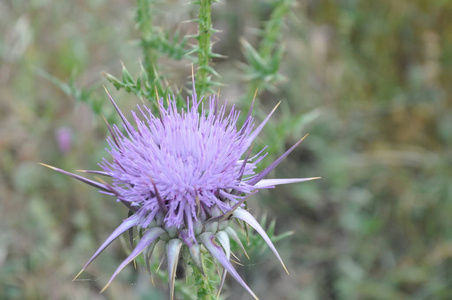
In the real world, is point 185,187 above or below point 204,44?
below

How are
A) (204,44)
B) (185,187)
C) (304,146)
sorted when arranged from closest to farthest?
(185,187)
(204,44)
(304,146)

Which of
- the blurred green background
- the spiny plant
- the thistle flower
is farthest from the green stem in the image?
the blurred green background

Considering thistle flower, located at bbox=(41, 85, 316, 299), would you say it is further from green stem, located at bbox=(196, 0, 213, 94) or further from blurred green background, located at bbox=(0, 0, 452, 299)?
blurred green background, located at bbox=(0, 0, 452, 299)

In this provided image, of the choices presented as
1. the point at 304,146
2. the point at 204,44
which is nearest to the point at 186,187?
the point at 204,44

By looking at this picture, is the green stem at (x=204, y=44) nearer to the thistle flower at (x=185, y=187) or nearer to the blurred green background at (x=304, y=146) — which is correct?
the thistle flower at (x=185, y=187)

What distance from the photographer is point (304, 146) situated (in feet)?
15.5

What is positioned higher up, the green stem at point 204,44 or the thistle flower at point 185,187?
the green stem at point 204,44

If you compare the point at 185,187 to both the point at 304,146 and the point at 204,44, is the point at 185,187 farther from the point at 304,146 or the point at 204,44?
the point at 304,146

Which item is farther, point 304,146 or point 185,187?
point 304,146

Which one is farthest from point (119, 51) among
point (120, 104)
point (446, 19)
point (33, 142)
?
point (446, 19)

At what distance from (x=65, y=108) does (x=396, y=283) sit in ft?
11.0

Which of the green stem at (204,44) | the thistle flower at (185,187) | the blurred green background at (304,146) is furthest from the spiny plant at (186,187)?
the blurred green background at (304,146)

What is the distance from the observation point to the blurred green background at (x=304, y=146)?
399 cm

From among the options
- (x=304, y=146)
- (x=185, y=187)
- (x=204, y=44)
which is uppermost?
(x=204, y=44)
